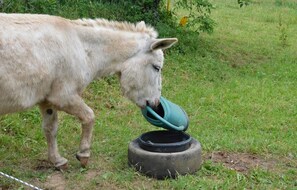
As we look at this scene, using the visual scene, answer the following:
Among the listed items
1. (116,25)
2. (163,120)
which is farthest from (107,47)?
(163,120)

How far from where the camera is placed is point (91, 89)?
28.2 ft

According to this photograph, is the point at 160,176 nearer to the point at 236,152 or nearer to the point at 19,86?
the point at 236,152

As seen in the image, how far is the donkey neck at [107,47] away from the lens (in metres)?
5.62

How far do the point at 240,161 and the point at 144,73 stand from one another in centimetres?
154

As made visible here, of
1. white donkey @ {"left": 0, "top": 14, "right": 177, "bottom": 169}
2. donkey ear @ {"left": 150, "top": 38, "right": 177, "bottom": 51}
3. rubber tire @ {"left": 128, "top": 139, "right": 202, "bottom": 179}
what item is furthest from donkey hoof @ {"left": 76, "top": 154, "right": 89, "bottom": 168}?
donkey ear @ {"left": 150, "top": 38, "right": 177, "bottom": 51}

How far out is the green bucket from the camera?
19.2 ft

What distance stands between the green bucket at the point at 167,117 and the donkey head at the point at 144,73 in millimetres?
174

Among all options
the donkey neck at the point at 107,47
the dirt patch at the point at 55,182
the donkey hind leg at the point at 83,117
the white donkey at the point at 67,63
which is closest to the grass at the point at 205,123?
the dirt patch at the point at 55,182

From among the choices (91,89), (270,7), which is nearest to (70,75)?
(91,89)

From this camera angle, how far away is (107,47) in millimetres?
5707

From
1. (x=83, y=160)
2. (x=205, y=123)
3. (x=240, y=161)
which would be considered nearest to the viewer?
(x=83, y=160)

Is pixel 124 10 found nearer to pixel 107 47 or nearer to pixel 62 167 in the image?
pixel 107 47

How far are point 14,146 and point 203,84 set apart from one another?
434 centimetres

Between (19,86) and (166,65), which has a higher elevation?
(19,86)
